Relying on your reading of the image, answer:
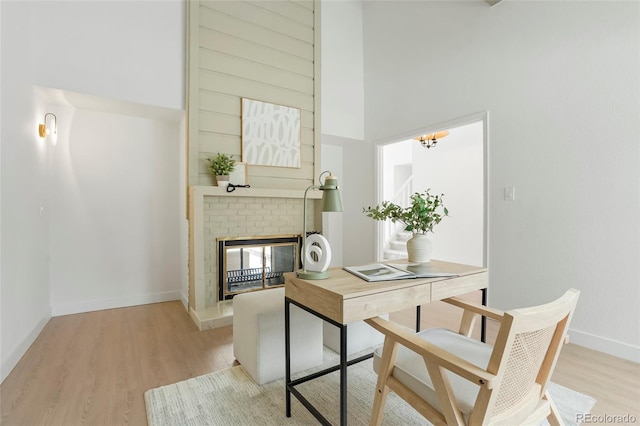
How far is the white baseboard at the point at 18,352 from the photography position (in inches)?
77.4

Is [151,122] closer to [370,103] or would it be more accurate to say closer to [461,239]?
[370,103]

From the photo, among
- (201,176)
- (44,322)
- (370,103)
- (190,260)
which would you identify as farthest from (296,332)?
(370,103)

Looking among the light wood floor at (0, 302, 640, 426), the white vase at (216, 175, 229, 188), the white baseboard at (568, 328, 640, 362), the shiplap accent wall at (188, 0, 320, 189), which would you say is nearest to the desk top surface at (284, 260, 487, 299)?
the light wood floor at (0, 302, 640, 426)

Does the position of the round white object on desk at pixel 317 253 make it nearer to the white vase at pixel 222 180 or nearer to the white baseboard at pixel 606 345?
the white vase at pixel 222 180

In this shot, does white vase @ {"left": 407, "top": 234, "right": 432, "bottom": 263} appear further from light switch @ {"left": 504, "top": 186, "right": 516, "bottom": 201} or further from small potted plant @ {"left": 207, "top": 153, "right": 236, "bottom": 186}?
small potted plant @ {"left": 207, "top": 153, "right": 236, "bottom": 186}

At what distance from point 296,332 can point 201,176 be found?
6.55ft

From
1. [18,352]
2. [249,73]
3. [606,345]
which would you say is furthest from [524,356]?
[249,73]

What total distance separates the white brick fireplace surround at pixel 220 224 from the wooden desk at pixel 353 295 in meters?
1.73

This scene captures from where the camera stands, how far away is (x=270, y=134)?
12.0 feet

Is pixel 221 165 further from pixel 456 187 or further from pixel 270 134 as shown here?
pixel 456 187

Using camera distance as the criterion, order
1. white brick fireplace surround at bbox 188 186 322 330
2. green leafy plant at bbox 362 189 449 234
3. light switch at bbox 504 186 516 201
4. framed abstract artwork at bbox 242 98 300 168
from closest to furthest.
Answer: green leafy plant at bbox 362 189 449 234 → light switch at bbox 504 186 516 201 → white brick fireplace surround at bbox 188 186 322 330 → framed abstract artwork at bbox 242 98 300 168

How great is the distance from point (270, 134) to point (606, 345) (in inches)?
138

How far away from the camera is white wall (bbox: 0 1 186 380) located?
88.3 inches

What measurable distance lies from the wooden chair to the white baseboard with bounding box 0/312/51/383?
2.26 meters
